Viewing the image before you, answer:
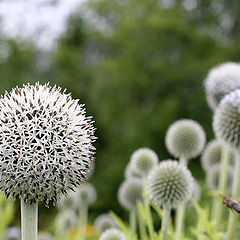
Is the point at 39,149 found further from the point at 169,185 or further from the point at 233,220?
the point at 233,220

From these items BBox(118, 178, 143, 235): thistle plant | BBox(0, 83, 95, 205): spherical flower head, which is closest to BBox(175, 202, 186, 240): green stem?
BBox(118, 178, 143, 235): thistle plant

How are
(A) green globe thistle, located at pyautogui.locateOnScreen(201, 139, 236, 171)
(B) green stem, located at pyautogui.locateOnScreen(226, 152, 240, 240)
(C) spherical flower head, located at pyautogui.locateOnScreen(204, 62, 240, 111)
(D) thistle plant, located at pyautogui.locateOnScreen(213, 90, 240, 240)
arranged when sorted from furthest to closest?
(A) green globe thistle, located at pyautogui.locateOnScreen(201, 139, 236, 171) < (C) spherical flower head, located at pyautogui.locateOnScreen(204, 62, 240, 111) < (D) thistle plant, located at pyautogui.locateOnScreen(213, 90, 240, 240) < (B) green stem, located at pyautogui.locateOnScreen(226, 152, 240, 240)

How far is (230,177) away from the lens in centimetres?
358

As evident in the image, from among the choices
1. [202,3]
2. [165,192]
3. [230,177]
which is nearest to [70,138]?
[165,192]

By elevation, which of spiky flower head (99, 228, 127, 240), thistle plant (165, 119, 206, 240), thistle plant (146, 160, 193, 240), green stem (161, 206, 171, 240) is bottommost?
green stem (161, 206, 171, 240)

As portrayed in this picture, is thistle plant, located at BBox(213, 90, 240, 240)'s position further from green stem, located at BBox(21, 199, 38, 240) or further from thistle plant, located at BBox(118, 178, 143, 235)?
green stem, located at BBox(21, 199, 38, 240)

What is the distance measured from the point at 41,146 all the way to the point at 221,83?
2.00m

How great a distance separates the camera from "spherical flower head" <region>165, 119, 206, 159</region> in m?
3.02

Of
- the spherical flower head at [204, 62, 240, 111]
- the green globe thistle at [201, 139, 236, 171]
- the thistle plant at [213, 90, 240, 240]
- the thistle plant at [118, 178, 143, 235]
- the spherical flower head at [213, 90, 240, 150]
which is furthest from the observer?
the green globe thistle at [201, 139, 236, 171]

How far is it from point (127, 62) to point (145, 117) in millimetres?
2180

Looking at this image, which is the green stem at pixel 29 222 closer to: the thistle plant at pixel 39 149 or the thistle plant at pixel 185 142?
the thistle plant at pixel 39 149

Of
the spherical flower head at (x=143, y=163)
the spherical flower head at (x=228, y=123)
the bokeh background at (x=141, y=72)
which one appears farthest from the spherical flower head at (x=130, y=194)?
the bokeh background at (x=141, y=72)

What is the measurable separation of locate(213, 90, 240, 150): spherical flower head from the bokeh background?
6.68 m

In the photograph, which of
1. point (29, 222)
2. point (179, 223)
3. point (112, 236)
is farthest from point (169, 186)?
point (29, 222)
